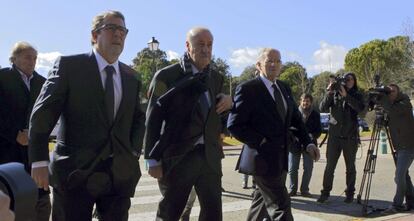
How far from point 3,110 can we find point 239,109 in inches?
87.8

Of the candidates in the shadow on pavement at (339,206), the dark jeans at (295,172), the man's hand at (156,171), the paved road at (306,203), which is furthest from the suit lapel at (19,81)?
the dark jeans at (295,172)

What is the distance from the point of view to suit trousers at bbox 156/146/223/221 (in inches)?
155

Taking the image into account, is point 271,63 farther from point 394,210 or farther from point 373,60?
point 373,60

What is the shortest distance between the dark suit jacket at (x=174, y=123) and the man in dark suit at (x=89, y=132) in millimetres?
524

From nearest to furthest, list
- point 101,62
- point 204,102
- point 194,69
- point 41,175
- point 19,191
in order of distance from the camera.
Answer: point 19,191
point 41,175
point 101,62
point 204,102
point 194,69

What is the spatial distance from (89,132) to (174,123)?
0.90 metres

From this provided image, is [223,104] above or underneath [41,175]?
above

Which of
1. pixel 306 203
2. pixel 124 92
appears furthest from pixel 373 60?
pixel 124 92

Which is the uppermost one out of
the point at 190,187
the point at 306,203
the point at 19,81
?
the point at 19,81

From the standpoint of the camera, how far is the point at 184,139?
155 inches

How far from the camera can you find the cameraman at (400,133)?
22.6ft

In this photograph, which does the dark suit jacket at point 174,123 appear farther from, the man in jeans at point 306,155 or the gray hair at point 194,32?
the man in jeans at point 306,155

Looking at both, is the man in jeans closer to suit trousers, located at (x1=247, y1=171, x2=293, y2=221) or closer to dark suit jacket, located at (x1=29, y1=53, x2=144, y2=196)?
suit trousers, located at (x1=247, y1=171, x2=293, y2=221)

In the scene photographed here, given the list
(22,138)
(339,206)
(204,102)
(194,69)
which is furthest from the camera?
(339,206)
